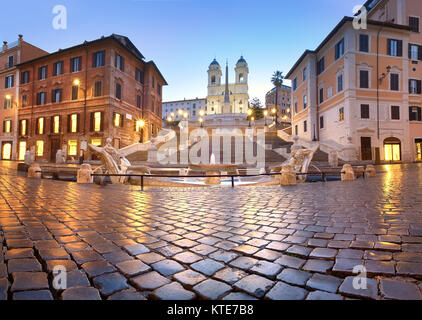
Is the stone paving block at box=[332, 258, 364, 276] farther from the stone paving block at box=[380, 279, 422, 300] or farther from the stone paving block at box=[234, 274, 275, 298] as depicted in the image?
the stone paving block at box=[234, 274, 275, 298]

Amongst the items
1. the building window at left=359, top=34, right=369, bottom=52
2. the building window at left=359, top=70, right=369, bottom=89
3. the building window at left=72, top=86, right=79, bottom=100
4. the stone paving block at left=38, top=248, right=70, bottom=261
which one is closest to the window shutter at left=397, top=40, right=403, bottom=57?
the building window at left=359, top=34, right=369, bottom=52

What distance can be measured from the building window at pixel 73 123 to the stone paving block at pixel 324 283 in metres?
31.6

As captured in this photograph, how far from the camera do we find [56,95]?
2923cm

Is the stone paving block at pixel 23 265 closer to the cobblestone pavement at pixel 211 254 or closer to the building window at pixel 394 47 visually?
the cobblestone pavement at pixel 211 254

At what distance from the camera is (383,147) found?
77.9 feet

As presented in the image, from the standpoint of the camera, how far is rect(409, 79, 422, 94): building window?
2562 cm

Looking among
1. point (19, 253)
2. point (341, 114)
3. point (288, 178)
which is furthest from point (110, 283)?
point (341, 114)

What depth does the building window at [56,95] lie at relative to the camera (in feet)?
95.2

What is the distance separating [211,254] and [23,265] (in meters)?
1.72

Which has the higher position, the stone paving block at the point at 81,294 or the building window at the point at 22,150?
the building window at the point at 22,150

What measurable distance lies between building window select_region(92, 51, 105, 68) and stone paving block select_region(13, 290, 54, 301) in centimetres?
3061

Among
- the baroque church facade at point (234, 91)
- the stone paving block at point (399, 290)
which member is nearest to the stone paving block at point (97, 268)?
the stone paving block at point (399, 290)

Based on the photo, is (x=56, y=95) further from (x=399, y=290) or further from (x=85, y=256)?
(x=399, y=290)
